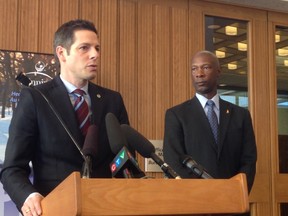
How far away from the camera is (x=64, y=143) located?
221cm

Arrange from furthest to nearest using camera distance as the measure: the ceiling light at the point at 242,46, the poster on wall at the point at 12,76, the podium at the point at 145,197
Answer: the ceiling light at the point at 242,46
the poster on wall at the point at 12,76
the podium at the point at 145,197

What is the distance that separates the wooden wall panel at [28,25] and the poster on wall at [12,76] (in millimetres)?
82

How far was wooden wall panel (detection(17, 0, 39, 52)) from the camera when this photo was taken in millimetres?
3816

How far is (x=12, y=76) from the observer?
12.0 feet

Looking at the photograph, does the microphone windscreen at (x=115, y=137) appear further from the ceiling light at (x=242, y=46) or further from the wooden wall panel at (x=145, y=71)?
the ceiling light at (x=242, y=46)

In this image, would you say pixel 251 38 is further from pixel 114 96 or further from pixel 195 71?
pixel 114 96

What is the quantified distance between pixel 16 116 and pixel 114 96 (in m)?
0.46

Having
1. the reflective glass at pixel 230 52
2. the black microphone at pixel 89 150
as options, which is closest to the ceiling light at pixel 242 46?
the reflective glass at pixel 230 52

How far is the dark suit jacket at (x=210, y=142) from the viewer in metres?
3.11

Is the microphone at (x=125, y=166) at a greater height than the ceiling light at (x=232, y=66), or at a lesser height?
lesser

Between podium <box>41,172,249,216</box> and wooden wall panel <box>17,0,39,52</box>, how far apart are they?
2253 millimetres

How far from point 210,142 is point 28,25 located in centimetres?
158

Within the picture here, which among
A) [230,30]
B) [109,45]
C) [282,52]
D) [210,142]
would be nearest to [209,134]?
[210,142]

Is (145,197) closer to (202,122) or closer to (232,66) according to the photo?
(202,122)
